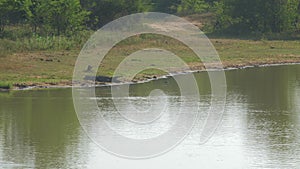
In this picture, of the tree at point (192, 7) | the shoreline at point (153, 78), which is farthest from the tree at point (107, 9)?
the tree at point (192, 7)

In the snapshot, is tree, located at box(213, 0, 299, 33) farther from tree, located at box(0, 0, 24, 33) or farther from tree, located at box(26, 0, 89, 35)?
tree, located at box(0, 0, 24, 33)

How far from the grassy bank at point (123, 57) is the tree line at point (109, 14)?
3.50 meters

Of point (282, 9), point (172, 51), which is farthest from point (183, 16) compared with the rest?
point (172, 51)

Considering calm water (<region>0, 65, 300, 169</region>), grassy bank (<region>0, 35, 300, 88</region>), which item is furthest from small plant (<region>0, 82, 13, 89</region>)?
calm water (<region>0, 65, 300, 169</region>)

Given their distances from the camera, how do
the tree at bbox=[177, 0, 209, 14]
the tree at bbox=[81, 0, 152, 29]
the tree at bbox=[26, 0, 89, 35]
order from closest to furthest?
the tree at bbox=[26, 0, 89, 35] → the tree at bbox=[81, 0, 152, 29] → the tree at bbox=[177, 0, 209, 14]

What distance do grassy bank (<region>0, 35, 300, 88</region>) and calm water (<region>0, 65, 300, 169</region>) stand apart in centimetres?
234

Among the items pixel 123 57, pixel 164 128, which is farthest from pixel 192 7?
pixel 164 128

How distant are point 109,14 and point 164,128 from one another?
28.6 meters

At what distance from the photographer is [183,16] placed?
203 feet

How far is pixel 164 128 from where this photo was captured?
823 inches

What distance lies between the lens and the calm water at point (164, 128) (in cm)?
1681

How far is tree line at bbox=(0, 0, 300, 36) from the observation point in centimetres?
4075

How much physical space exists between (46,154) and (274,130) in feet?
21.7

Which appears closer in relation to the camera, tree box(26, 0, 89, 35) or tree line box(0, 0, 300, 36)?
tree box(26, 0, 89, 35)
